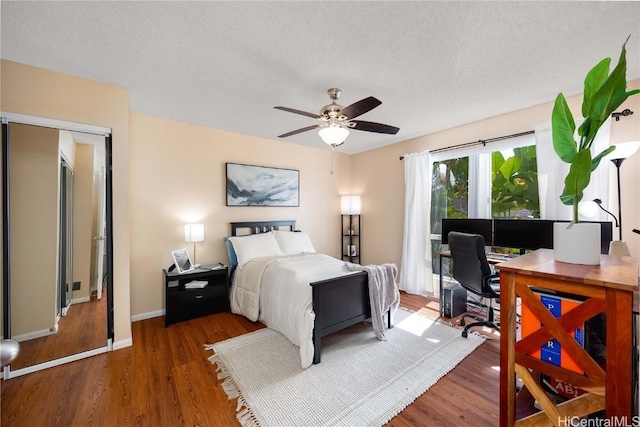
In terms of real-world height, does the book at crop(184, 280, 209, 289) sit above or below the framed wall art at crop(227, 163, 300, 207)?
below

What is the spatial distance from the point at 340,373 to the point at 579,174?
1.99m

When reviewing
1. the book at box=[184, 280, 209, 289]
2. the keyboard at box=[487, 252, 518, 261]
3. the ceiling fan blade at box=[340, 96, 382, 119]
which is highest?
the ceiling fan blade at box=[340, 96, 382, 119]

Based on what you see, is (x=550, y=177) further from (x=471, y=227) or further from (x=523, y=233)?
(x=471, y=227)

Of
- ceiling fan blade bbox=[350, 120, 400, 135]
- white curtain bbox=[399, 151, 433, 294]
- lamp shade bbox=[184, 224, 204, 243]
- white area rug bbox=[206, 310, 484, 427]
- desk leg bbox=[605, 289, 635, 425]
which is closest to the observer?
desk leg bbox=[605, 289, 635, 425]

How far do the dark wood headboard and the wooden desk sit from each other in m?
3.35

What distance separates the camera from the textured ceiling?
5.18 feet

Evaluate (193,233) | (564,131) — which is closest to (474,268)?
(564,131)

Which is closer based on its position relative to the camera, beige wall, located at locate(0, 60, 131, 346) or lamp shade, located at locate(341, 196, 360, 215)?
beige wall, located at locate(0, 60, 131, 346)

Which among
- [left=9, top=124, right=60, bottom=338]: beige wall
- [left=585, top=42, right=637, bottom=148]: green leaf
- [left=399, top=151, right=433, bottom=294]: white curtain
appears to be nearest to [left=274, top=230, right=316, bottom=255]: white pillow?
[left=399, top=151, right=433, bottom=294]: white curtain

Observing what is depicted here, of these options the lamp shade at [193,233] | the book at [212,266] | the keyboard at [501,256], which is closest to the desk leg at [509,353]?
the keyboard at [501,256]

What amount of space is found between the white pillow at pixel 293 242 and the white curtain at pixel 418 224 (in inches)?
60.9

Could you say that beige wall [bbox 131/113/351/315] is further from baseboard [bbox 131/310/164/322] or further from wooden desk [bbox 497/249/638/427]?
wooden desk [bbox 497/249/638/427]

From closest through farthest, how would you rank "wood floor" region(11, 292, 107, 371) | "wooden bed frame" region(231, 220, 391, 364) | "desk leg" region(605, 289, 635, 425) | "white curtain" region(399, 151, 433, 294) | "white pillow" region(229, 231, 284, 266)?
"desk leg" region(605, 289, 635, 425), "wood floor" region(11, 292, 107, 371), "wooden bed frame" region(231, 220, 391, 364), "white pillow" region(229, 231, 284, 266), "white curtain" region(399, 151, 433, 294)

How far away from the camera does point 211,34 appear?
177cm
